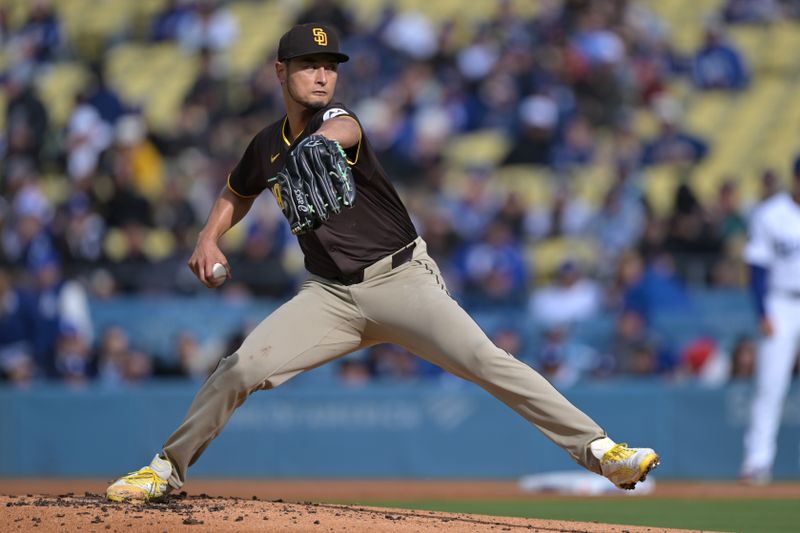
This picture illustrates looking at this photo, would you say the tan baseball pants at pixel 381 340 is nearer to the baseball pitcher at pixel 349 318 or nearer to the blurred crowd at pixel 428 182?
the baseball pitcher at pixel 349 318

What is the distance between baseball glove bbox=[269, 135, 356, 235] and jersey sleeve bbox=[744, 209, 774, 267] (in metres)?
5.17

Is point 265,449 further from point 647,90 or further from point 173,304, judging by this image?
point 647,90

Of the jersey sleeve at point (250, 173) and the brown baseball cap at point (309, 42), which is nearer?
the brown baseball cap at point (309, 42)

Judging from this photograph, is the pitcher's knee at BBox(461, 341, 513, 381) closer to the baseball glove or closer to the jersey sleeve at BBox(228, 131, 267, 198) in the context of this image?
the baseball glove

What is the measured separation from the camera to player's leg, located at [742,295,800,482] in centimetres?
941

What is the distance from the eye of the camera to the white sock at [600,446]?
17.0 feet

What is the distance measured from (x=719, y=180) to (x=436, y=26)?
14.0ft

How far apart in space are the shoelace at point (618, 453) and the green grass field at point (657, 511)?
1698 millimetres

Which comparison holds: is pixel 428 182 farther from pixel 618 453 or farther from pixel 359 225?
pixel 618 453

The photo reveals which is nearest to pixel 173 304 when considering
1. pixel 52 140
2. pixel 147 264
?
pixel 147 264

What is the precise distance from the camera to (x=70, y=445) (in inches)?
456

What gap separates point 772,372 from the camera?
9.43 meters

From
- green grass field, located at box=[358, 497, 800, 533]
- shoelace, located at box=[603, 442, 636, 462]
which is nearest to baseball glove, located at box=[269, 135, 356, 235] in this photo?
shoelace, located at box=[603, 442, 636, 462]

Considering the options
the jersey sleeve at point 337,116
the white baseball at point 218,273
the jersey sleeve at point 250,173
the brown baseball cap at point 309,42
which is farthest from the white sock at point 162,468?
the brown baseball cap at point 309,42
